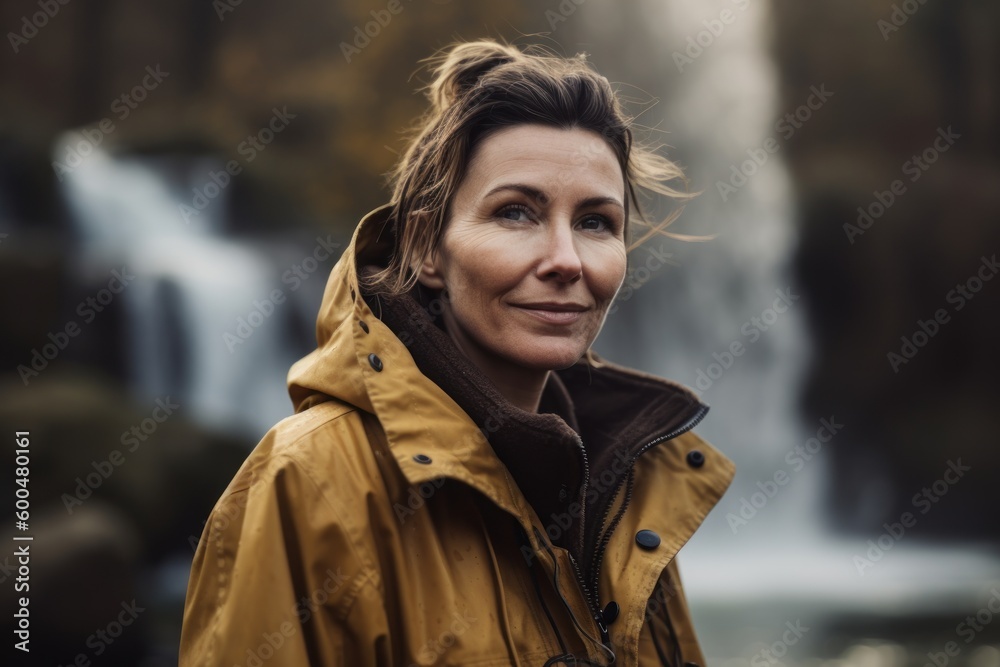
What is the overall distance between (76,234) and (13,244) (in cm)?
128

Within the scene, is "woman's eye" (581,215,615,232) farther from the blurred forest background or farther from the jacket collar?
the blurred forest background

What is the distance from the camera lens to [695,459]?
7.66 ft

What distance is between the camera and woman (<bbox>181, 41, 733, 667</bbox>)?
1672 mm

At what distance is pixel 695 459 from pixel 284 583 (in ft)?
3.56

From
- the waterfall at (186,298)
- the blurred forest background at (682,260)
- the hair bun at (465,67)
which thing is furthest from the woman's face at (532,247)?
the waterfall at (186,298)

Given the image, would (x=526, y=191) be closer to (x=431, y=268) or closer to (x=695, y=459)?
(x=431, y=268)

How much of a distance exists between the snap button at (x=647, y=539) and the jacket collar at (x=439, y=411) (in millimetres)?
86

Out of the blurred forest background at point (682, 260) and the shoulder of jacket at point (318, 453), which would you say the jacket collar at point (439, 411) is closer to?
the shoulder of jacket at point (318, 453)

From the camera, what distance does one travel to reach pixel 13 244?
8922 mm

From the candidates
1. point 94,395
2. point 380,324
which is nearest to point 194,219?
point 94,395

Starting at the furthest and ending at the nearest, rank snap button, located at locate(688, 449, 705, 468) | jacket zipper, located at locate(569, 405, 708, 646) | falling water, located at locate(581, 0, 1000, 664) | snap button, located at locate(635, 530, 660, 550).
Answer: falling water, located at locate(581, 0, 1000, 664) < snap button, located at locate(688, 449, 705, 468) < snap button, located at locate(635, 530, 660, 550) < jacket zipper, located at locate(569, 405, 708, 646)

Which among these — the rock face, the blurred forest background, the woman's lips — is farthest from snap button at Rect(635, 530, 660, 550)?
the rock face

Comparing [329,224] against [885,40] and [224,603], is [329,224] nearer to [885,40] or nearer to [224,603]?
[885,40]

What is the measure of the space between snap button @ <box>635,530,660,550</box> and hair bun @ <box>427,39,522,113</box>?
1.02 meters
